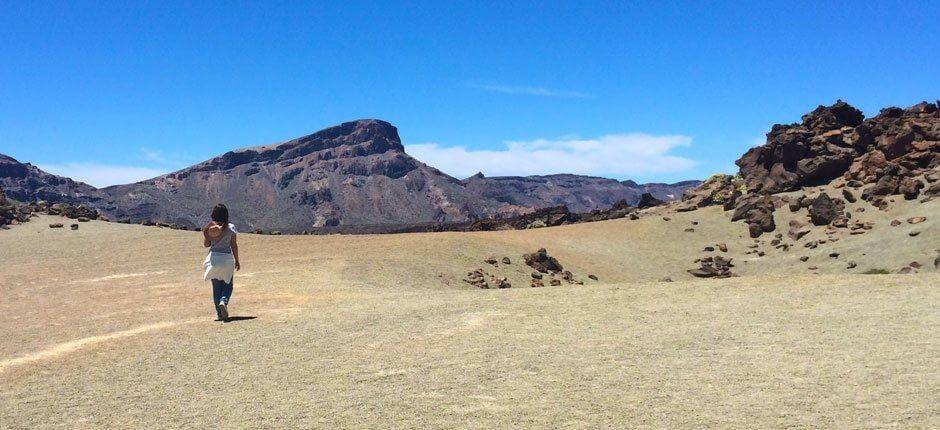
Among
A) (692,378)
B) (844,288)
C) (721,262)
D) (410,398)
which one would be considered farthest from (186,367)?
(721,262)

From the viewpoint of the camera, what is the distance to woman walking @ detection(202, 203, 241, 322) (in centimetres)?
1352

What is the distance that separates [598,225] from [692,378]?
37581 millimetres

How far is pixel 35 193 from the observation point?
19525 cm

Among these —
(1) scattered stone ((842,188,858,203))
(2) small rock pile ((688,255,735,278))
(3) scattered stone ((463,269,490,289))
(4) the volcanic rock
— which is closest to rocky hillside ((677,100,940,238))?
(1) scattered stone ((842,188,858,203))

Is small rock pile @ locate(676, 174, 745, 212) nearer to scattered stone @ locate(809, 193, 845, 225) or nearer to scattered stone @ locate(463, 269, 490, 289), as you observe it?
scattered stone @ locate(809, 193, 845, 225)

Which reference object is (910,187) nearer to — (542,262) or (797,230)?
(797,230)

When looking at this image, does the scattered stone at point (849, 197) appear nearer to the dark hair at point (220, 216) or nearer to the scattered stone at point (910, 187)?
the scattered stone at point (910, 187)

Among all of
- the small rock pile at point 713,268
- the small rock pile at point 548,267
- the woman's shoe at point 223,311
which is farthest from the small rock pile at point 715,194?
the woman's shoe at point 223,311

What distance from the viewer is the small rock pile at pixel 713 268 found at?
3481 cm

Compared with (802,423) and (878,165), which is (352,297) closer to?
(802,423)

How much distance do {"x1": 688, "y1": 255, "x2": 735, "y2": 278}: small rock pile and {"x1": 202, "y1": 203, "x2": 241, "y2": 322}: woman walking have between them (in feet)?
85.6

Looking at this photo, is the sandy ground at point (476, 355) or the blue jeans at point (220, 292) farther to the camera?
the blue jeans at point (220, 292)

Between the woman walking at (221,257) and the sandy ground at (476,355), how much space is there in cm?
53

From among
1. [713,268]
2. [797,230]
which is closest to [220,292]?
[713,268]
